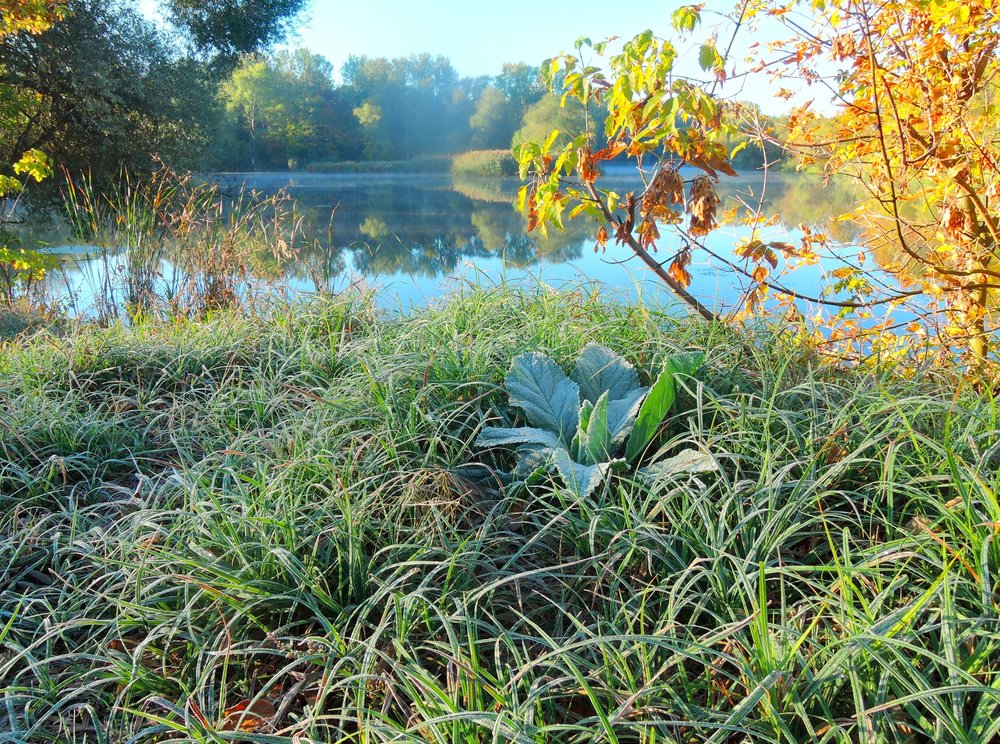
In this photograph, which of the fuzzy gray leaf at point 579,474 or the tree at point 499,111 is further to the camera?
the tree at point 499,111

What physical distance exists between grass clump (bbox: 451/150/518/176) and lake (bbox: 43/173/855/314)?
469 millimetres

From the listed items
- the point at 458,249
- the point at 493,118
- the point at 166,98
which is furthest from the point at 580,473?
the point at 493,118

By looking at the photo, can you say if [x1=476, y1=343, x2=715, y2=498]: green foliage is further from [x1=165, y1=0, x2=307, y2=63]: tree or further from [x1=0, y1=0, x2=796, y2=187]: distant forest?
[x1=165, y1=0, x2=307, y2=63]: tree

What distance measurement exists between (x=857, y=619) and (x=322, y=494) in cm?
112

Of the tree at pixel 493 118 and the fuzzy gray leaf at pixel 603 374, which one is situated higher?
the tree at pixel 493 118

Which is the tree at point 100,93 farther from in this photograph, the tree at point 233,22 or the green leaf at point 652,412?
the green leaf at point 652,412

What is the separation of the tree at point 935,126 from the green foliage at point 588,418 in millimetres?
1024

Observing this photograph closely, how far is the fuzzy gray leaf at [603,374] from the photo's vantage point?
1.85 m

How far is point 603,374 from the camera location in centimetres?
188

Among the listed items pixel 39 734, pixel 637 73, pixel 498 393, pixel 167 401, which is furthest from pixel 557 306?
pixel 39 734

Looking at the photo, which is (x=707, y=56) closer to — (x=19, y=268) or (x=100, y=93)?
(x=19, y=268)

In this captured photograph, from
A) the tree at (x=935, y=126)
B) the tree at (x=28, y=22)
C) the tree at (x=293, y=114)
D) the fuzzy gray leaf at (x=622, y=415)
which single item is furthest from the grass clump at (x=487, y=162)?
the fuzzy gray leaf at (x=622, y=415)

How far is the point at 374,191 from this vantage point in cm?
1583

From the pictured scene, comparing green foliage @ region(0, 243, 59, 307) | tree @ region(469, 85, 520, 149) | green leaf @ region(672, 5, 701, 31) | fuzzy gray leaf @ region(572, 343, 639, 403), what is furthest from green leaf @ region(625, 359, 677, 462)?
tree @ region(469, 85, 520, 149)
